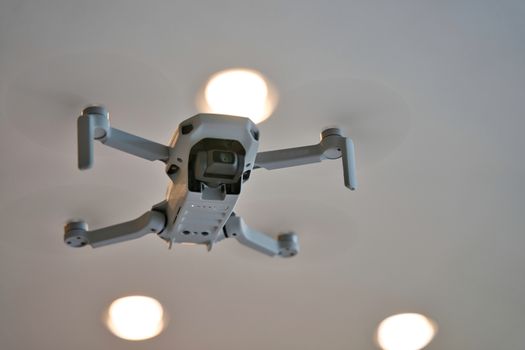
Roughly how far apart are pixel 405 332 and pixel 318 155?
1014mm

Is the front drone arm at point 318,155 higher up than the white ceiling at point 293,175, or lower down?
lower down

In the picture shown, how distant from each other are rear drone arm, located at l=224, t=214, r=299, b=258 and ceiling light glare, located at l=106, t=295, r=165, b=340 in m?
0.49

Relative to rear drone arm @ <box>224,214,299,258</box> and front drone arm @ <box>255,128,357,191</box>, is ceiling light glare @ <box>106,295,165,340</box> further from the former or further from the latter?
front drone arm @ <box>255,128,357,191</box>

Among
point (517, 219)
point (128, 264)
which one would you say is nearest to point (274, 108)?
point (128, 264)

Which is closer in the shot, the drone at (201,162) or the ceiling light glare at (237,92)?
the drone at (201,162)

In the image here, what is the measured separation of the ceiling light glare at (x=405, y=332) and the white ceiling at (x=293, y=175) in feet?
0.12

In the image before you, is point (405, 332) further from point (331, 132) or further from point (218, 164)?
point (218, 164)

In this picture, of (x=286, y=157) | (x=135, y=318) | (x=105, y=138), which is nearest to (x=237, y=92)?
(x=286, y=157)

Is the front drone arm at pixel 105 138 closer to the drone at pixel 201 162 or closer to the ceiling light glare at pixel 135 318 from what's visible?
the drone at pixel 201 162

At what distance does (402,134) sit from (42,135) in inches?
29.9

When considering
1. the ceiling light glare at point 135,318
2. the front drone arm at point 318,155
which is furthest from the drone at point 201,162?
the ceiling light glare at point 135,318

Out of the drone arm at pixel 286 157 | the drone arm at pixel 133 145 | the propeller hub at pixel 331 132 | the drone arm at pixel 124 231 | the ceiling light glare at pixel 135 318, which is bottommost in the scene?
the drone arm at pixel 124 231

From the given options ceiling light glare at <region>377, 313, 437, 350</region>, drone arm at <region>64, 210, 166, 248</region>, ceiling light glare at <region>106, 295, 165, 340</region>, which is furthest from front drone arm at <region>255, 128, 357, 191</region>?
ceiling light glare at <region>377, 313, 437, 350</region>

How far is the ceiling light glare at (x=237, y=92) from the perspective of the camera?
1490 millimetres
